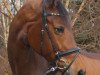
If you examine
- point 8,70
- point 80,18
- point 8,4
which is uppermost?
point 8,4

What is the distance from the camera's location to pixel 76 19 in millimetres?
7473

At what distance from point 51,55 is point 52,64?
11cm

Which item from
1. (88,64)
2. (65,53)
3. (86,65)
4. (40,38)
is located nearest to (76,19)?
(88,64)

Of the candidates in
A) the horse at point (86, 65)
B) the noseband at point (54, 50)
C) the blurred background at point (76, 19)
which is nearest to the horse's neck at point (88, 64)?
the horse at point (86, 65)

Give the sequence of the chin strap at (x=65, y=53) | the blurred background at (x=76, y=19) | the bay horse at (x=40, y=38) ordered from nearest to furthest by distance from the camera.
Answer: the chin strap at (x=65, y=53)
the bay horse at (x=40, y=38)
the blurred background at (x=76, y=19)

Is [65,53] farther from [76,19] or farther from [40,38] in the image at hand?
[76,19]

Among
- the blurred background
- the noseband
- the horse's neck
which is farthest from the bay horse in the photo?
the blurred background

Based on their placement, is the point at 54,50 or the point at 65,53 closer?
the point at 65,53

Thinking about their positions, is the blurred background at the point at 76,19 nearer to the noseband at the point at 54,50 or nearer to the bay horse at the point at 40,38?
the bay horse at the point at 40,38

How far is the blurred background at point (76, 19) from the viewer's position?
7.01 m

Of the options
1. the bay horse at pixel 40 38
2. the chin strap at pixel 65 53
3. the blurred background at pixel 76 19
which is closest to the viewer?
the chin strap at pixel 65 53

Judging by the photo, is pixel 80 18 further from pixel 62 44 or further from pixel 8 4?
pixel 62 44

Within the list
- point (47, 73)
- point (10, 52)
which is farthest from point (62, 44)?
point (10, 52)

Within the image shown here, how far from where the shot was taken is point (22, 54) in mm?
4773
